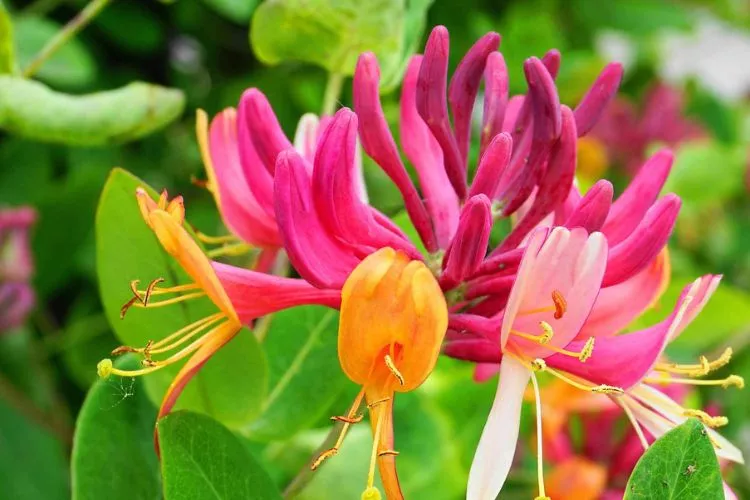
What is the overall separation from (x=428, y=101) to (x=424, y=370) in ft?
0.68

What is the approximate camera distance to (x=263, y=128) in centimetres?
65

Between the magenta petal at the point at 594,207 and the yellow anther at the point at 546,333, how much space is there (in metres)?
0.07

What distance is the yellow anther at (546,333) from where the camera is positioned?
579 millimetres

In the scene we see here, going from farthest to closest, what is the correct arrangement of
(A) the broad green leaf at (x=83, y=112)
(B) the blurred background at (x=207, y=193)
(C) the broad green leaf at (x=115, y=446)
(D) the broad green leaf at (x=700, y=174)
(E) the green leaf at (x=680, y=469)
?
(D) the broad green leaf at (x=700, y=174), (B) the blurred background at (x=207, y=193), (A) the broad green leaf at (x=83, y=112), (C) the broad green leaf at (x=115, y=446), (E) the green leaf at (x=680, y=469)

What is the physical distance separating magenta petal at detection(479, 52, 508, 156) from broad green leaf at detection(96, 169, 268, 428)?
0.75ft

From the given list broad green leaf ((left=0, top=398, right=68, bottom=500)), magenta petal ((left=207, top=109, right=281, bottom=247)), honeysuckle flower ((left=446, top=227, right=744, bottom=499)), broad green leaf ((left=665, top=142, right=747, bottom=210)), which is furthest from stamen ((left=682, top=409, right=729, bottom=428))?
broad green leaf ((left=665, top=142, right=747, bottom=210))

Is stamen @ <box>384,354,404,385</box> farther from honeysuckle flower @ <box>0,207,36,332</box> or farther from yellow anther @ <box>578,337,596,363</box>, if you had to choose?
honeysuckle flower @ <box>0,207,36,332</box>

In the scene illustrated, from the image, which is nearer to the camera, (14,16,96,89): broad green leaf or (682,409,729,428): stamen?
(682,409,729,428): stamen

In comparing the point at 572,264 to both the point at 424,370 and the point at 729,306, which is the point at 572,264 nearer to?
the point at 424,370

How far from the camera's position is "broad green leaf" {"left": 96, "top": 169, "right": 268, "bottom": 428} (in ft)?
2.19

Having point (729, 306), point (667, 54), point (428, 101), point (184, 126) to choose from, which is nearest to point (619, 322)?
point (428, 101)

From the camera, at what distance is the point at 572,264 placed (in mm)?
568

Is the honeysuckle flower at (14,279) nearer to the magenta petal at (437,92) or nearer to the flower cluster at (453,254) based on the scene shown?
the flower cluster at (453,254)

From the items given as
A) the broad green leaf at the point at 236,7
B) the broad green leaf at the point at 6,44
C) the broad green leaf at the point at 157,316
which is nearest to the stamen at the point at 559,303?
the broad green leaf at the point at 157,316
